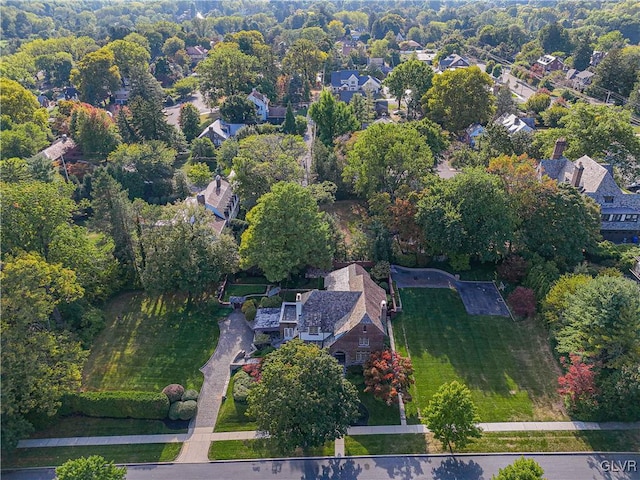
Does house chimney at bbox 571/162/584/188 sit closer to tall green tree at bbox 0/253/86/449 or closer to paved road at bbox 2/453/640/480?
paved road at bbox 2/453/640/480

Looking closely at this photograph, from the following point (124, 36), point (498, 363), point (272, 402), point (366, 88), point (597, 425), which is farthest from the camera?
point (124, 36)

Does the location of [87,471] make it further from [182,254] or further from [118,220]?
[118,220]

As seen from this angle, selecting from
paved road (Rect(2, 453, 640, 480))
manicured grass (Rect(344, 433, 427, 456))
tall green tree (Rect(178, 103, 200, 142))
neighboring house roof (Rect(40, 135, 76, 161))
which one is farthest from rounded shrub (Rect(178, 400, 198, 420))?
tall green tree (Rect(178, 103, 200, 142))

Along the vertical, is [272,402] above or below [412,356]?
above

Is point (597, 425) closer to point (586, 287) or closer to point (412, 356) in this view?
point (586, 287)

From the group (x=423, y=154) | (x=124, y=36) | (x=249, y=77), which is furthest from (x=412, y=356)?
(x=124, y=36)

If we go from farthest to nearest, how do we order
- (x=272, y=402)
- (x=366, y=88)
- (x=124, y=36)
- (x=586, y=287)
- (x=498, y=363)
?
1. (x=124, y=36)
2. (x=366, y=88)
3. (x=498, y=363)
4. (x=586, y=287)
5. (x=272, y=402)

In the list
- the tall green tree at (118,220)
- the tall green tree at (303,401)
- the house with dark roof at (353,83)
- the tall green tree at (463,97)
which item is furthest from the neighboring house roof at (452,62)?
the tall green tree at (303,401)

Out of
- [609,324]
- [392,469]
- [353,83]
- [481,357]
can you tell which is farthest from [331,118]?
[392,469]

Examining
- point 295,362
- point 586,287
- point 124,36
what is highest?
point 586,287
